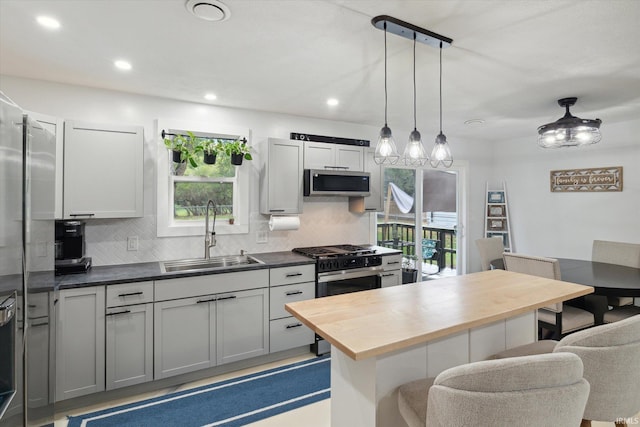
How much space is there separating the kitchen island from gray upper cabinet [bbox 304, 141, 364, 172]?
6.56 ft

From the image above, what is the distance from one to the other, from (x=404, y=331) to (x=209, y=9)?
186cm

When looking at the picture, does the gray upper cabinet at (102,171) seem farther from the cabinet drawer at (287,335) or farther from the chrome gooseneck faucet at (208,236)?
the cabinet drawer at (287,335)

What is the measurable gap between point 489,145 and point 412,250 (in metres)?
2.36

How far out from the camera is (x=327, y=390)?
2.67 metres

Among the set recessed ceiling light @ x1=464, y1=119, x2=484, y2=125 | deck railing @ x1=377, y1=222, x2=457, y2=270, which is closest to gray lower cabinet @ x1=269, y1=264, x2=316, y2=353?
deck railing @ x1=377, y1=222, x2=457, y2=270

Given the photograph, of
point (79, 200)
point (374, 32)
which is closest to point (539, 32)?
point (374, 32)

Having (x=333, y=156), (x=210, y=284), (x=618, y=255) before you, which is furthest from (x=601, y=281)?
(x=210, y=284)

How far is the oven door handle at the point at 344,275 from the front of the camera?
129 inches

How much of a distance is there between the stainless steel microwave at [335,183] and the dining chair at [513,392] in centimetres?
269

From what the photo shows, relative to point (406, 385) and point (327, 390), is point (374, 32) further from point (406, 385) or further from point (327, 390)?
point (327, 390)

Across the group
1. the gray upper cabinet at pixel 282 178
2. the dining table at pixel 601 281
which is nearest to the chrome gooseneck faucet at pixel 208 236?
the gray upper cabinet at pixel 282 178

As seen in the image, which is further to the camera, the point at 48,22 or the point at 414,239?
the point at 414,239

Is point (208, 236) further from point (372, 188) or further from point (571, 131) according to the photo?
point (571, 131)

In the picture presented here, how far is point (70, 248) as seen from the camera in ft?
8.63
